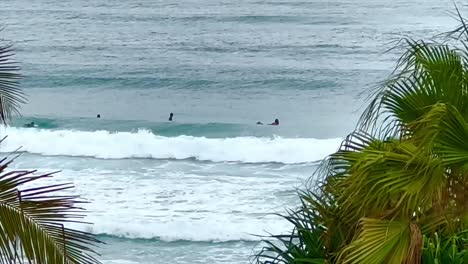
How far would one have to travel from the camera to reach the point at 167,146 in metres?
26.2

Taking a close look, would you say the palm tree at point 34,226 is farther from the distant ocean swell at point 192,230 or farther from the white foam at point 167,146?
the white foam at point 167,146

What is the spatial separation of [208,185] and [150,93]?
1522cm

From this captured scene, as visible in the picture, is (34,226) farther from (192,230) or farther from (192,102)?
(192,102)

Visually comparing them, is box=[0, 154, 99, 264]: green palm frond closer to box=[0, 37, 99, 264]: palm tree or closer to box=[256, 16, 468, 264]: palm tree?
box=[0, 37, 99, 264]: palm tree

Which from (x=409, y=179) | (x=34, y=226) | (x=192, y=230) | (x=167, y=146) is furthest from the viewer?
(x=167, y=146)

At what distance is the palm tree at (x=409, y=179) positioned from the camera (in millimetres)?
4449

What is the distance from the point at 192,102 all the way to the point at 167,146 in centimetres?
698

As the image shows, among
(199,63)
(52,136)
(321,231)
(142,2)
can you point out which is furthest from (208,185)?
(142,2)

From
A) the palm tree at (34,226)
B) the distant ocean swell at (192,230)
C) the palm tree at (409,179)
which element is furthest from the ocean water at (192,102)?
the palm tree at (34,226)

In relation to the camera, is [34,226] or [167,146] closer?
[34,226]

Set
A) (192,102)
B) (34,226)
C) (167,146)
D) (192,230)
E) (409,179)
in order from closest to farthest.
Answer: (34,226), (409,179), (192,230), (167,146), (192,102)

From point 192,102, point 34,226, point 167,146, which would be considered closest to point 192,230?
point 167,146

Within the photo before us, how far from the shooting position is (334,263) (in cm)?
514

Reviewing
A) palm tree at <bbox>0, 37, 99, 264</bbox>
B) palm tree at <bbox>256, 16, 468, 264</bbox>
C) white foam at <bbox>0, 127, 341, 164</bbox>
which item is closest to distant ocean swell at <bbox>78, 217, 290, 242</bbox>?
white foam at <bbox>0, 127, 341, 164</bbox>
